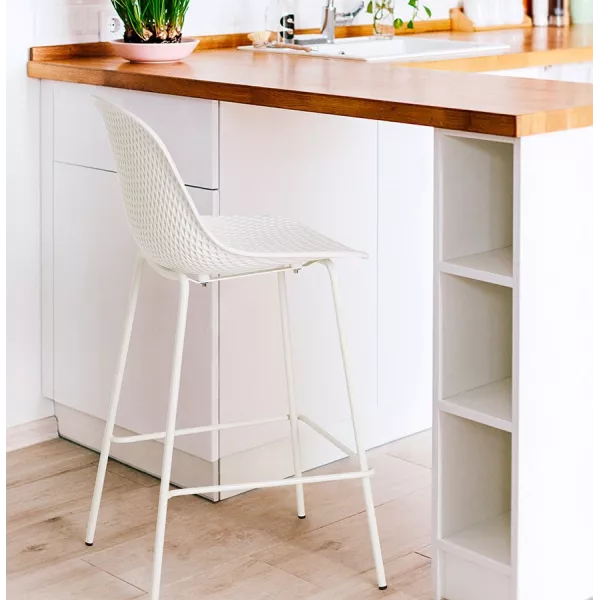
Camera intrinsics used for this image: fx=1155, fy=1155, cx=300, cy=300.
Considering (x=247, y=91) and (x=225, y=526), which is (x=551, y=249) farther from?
(x=225, y=526)

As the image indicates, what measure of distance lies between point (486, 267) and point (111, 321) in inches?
45.3

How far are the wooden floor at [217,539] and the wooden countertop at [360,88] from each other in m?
0.93

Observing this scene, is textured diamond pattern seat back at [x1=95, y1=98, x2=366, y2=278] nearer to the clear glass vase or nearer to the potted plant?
the potted plant

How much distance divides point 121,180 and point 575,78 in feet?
5.58

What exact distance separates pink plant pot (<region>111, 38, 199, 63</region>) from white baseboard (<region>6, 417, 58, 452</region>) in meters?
1.00

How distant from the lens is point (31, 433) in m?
3.08

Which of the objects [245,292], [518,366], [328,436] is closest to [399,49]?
[245,292]

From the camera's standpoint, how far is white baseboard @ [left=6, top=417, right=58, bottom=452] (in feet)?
9.98

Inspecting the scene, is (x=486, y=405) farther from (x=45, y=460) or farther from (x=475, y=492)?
(x=45, y=460)

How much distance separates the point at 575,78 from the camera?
11.3ft

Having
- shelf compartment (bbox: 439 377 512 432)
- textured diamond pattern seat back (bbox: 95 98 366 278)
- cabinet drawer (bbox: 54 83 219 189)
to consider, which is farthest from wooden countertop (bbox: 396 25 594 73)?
shelf compartment (bbox: 439 377 512 432)

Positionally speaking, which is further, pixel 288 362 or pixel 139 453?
pixel 139 453

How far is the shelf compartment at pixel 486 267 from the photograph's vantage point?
6.61 feet

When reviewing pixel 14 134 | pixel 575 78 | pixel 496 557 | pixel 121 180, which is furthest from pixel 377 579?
pixel 575 78
